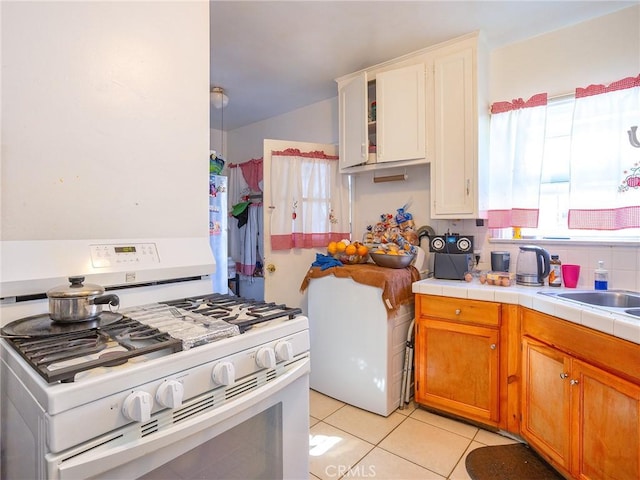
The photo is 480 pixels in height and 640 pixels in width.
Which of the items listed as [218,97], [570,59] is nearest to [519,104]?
[570,59]

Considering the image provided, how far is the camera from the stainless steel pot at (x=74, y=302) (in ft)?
3.14

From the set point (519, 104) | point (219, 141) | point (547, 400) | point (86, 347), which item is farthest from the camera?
point (219, 141)

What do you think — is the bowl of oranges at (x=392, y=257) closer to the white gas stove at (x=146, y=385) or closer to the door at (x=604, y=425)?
the door at (x=604, y=425)

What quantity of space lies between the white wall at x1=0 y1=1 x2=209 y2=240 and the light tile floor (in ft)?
4.43

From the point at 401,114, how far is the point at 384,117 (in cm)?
12

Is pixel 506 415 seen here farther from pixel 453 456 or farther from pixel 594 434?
pixel 594 434

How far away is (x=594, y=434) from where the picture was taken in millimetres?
1377

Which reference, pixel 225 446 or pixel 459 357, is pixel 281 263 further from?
pixel 225 446

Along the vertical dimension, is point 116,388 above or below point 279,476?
above

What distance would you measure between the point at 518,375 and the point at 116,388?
1.94 meters

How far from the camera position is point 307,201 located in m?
2.87

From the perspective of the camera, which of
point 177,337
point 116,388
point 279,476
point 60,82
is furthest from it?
point 60,82

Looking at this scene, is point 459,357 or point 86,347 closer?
point 86,347

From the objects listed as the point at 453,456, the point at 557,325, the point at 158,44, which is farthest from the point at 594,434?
the point at 158,44
